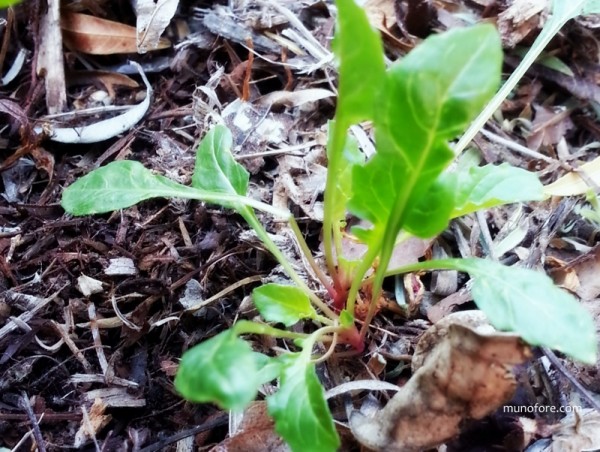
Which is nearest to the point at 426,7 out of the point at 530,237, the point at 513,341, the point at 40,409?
the point at 530,237

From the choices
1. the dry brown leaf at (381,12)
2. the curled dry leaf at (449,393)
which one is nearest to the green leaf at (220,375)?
the curled dry leaf at (449,393)

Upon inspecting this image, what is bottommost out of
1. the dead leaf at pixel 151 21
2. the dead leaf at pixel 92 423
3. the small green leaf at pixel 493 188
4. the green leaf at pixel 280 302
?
the dead leaf at pixel 92 423

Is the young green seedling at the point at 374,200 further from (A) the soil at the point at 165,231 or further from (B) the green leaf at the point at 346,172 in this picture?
(A) the soil at the point at 165,231

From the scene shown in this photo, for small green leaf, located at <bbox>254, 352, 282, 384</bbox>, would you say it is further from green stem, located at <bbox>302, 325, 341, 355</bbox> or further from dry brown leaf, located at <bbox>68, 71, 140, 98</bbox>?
dry brown leaf, located at <bbox>68, 71, 140, 98</bbox>

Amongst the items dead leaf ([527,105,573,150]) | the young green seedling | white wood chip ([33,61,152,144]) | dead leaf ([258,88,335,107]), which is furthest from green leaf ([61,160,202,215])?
dead leaf ([527,105,573,150])

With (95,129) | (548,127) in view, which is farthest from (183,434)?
(548,127)

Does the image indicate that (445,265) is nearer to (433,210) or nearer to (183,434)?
(433,210)
